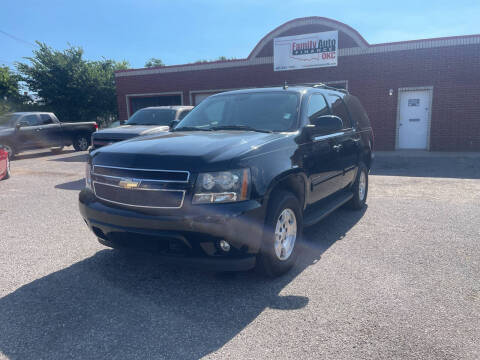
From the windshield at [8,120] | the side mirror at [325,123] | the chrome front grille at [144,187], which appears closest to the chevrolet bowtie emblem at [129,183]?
the chrome front grille at [144,187]

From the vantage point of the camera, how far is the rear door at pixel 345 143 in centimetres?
514

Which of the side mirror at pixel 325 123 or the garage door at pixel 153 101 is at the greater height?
the garage door at pixel 153 101

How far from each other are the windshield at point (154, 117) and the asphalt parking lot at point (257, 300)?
4.85 meters

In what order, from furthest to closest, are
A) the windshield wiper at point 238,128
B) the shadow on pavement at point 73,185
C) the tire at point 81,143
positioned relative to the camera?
the tire at point 81,143
the shadow on pavement at point 73,185
the windshield wiper at point 238,128

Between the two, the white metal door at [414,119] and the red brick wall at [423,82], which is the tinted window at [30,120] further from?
A: the white metal door at [414,119]

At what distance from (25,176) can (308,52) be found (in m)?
11.6

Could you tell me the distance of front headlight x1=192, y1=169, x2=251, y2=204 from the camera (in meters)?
3.08

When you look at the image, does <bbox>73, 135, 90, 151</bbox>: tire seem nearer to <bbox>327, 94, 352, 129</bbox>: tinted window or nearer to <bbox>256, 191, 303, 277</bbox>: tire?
<bbox>327, 94, 352, 129</bbox>: tinted window

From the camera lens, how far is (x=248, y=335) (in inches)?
110

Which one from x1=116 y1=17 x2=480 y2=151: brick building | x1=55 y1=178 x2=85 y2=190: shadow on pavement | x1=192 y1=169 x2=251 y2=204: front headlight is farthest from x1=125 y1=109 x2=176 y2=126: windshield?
x1=116 y1=17 x2=480 y2=151: brick building

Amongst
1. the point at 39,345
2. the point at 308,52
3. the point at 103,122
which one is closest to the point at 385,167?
the point at 308,52

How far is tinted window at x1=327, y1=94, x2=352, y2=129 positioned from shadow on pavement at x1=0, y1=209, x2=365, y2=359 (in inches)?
86.0

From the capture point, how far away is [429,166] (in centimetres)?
1141

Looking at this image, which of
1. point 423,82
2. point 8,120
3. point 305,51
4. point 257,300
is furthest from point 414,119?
point 8,120
